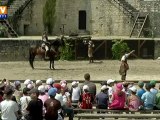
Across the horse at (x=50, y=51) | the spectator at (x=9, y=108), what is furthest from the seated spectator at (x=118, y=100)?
the horse at (x=50, y=51)

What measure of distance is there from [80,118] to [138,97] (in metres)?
2.25

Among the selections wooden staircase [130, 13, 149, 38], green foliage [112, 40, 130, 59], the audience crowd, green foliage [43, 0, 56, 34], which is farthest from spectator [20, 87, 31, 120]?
green foliage [43, 0, 56, 34]

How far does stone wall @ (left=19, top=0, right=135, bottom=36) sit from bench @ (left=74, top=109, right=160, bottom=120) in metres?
31.8

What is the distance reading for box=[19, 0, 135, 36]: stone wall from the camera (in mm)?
51250

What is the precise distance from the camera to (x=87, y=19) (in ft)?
173

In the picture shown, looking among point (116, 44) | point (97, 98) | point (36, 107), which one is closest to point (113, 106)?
point (97, 98)

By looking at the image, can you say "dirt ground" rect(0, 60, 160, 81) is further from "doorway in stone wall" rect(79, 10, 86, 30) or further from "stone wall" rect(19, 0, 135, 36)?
"doorway in stone wall" rect(79, 10, 86, 30)

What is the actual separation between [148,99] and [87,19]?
33.3m

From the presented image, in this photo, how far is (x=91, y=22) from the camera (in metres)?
52.8

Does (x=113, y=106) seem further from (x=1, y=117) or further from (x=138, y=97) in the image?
(x=1, y=117)

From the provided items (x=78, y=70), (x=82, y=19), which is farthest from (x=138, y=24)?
(x=78, y=70)

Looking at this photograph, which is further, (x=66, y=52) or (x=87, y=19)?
(x=87, y=19)

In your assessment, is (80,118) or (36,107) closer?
(36,107)

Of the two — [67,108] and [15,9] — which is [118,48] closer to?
[15,9]
